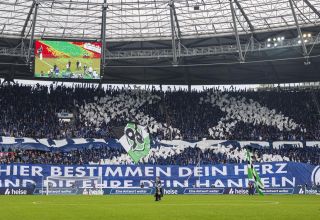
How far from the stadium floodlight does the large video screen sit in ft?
34.5

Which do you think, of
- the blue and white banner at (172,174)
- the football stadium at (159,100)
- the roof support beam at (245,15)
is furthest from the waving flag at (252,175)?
the roof support beam at (245,15)

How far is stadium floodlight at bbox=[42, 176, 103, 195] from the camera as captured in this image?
48.1m

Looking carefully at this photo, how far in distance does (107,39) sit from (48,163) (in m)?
15.9

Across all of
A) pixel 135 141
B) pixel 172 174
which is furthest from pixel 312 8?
pixel 135 141

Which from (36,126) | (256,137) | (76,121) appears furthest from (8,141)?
(256,137)

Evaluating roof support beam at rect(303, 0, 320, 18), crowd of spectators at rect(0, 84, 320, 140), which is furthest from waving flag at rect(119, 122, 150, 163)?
roof support beam at rect(303, 0, 320, 18)

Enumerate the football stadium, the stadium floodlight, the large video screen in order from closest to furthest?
the stadium floodlight → the football stadium → the large video screen

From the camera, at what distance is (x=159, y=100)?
217 feet

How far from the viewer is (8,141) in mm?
55031

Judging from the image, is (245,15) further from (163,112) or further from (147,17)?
(163,112)

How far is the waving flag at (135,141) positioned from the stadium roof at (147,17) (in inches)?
403

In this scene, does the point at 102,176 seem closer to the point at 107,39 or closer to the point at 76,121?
the point at 76,121

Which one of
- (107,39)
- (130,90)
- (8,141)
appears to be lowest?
(8,141)

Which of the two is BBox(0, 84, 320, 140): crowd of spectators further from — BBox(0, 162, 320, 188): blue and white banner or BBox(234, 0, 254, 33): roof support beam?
BBox(234, 0, 254, 33): roof support beam
